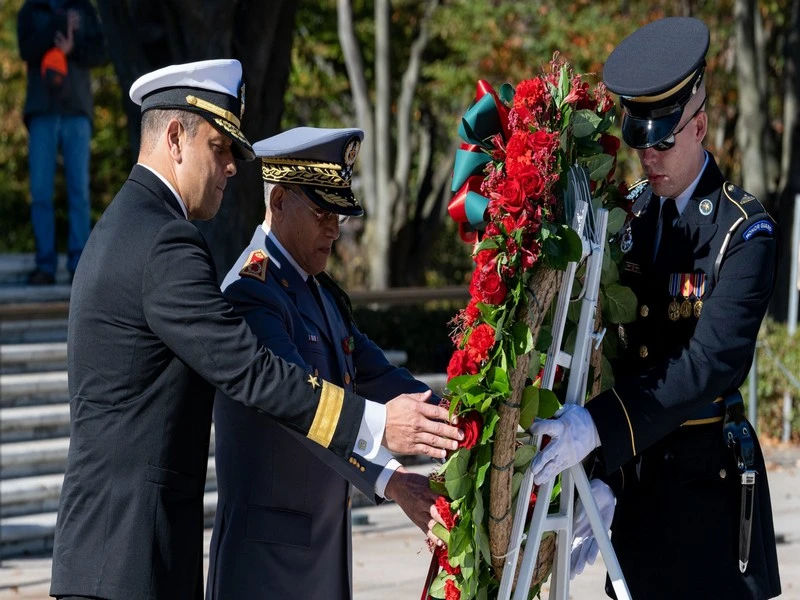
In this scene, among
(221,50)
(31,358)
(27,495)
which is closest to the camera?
(27,495)

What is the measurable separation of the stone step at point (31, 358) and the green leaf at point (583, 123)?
21.0 ft

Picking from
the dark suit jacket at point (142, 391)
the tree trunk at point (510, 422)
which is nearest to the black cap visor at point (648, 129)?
the tree trunk at point (510, 422)

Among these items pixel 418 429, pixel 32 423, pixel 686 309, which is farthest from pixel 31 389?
pixel 686 309

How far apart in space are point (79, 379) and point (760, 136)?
12.7 m

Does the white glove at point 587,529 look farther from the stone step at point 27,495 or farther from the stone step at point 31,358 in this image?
the stone step at point 31,358

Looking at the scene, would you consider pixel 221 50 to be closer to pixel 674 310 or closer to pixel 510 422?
pixel 674 310

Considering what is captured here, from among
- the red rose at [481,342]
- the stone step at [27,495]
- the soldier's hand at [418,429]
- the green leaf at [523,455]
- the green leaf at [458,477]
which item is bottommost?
the stone step at [27,495]

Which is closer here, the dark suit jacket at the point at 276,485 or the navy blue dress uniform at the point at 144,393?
the navy blue dress uniform at the point at 144,393

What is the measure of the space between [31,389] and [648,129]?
6.03 m

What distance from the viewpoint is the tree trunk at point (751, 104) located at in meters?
14.6

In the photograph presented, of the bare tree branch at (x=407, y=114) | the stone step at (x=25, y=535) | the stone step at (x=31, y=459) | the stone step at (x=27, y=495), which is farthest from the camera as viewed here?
the bare tree branch at (x=407, y=114)

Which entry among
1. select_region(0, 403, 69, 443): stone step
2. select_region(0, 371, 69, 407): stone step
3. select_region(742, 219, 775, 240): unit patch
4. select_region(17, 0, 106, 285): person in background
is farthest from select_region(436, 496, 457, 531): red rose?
select_region(17, 0, 106, 285): person in background

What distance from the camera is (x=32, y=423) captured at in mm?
8328

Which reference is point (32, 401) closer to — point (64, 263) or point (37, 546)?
point (37, 546)
